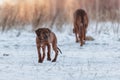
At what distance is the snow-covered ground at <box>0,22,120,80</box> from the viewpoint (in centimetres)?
795

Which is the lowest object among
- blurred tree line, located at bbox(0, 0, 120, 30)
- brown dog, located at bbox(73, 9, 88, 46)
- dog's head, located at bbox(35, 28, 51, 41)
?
blurred tree line, located at bbox(0, 0, 120, 30)

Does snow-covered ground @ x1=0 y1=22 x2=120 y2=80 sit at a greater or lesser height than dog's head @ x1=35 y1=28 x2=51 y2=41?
lesser

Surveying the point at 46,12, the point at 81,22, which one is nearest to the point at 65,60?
the point at 81,22

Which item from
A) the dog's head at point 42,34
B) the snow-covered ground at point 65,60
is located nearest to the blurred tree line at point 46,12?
the snow-covered ground at point 65,60

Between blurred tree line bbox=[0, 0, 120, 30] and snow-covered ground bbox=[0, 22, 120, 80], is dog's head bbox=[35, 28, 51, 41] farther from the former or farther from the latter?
blurred tree line bbox=[0, 0, 120, 30]

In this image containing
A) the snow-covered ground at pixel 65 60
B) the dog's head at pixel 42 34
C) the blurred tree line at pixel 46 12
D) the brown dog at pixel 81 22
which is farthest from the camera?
A: the blurred tree line at pixel 46 12

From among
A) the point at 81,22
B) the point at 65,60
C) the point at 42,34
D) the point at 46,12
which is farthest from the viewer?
the point at 46,12

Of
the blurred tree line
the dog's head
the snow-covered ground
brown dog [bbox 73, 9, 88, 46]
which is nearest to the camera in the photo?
the snow-covered ground

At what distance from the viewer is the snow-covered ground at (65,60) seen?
795 cm

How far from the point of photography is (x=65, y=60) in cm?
1030

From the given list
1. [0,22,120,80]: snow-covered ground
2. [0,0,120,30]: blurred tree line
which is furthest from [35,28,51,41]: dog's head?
[0,0,120,30]: blurred tree line

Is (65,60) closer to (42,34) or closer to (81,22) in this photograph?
(42,34)

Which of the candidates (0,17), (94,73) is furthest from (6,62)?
(0,17)

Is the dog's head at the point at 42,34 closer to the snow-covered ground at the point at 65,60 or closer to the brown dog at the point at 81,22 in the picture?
the snow-covered ground at the point at 65,60
